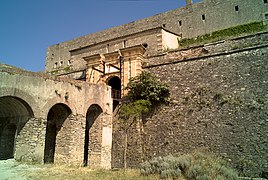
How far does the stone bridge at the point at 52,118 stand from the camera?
1073 cm

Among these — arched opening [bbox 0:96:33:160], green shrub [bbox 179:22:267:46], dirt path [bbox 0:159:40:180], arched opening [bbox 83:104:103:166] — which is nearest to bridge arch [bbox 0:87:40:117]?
arched opening [bbox 0:96:33:160]

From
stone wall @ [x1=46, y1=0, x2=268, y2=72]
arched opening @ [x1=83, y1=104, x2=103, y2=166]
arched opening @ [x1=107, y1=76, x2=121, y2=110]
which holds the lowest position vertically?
arched opening @ [x1=83, y1=104, x2=103, y2=166]

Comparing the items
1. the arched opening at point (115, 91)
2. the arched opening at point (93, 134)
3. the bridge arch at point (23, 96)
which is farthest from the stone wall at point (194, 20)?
the bridge arch at point (23, 96)

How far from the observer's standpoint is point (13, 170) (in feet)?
28.1

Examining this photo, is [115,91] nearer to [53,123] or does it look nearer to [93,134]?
[93,134]

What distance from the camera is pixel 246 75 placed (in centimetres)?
1200

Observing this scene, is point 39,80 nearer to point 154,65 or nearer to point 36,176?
point 36,176

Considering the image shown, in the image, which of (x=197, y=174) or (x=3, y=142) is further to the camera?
(x=3, y=142)

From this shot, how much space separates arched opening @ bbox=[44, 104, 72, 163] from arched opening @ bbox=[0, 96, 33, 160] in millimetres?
1952

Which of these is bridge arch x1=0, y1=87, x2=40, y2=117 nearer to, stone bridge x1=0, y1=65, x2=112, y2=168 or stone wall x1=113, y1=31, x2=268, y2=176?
stone bridge x1=0, y1=65, x2=112, y2=168

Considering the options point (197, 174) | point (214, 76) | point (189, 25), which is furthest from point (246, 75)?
point (189, 25)

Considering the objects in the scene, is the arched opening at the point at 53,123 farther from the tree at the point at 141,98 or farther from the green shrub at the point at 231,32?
the green shrub at the point at 231,32

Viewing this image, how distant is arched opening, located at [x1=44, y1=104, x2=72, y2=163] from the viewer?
13.1 m

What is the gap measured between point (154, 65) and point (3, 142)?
34.2 feet
